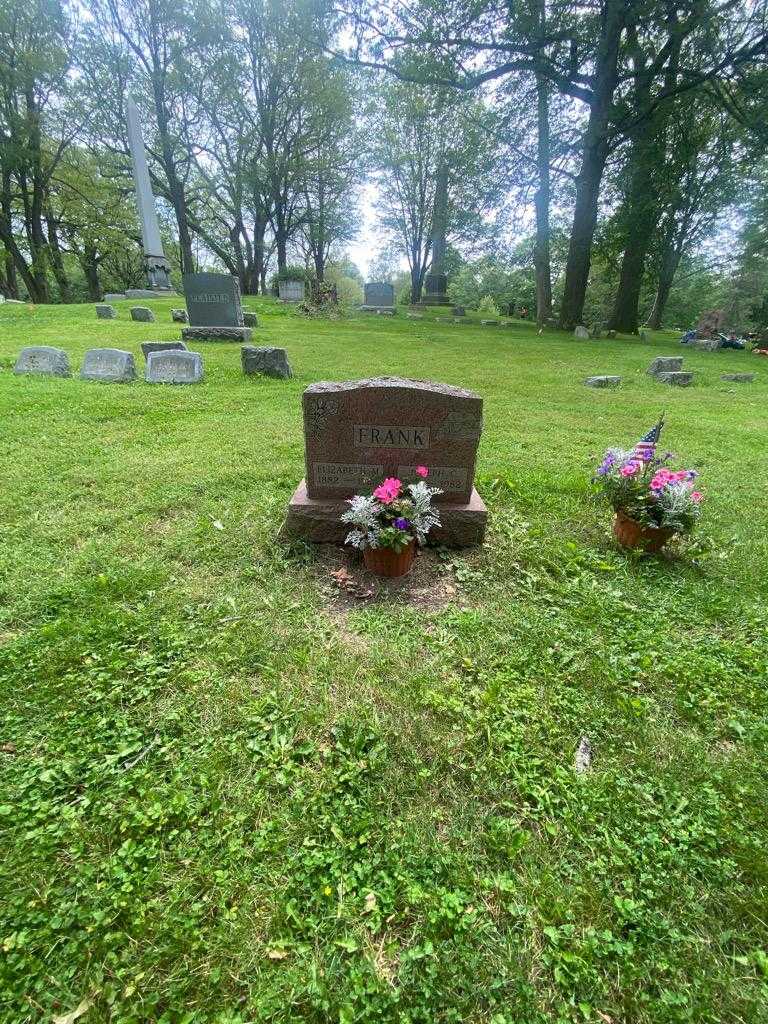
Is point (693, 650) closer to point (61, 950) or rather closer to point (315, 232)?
point (61, 950)

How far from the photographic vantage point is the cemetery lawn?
1.25 metres

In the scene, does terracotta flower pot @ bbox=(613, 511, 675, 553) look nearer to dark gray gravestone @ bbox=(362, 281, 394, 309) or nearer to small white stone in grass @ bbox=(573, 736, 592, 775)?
small white stone in grass @ bbox=(573, 736, 592, 775)

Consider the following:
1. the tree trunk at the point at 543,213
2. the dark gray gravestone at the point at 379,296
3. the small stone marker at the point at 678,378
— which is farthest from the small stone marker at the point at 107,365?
the dark gray gravestone at the point at 379,296

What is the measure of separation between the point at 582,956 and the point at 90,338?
12559 mm

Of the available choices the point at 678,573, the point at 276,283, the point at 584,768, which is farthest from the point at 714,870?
the point at 276,283

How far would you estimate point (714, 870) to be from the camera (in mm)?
1492

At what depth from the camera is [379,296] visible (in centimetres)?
2377

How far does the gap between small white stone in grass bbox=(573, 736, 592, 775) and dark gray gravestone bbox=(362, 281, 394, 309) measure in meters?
24.5

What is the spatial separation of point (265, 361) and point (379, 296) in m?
18.1

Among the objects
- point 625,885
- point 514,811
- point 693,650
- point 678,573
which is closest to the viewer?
point 625,885

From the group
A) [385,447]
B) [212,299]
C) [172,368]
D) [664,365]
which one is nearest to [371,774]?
[385,447]

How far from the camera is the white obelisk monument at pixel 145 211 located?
19.0 m

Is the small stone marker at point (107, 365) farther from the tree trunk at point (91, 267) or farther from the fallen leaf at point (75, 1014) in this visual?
the tree trunk at point (91, 267)

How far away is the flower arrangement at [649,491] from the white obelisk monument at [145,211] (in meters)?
21.7
